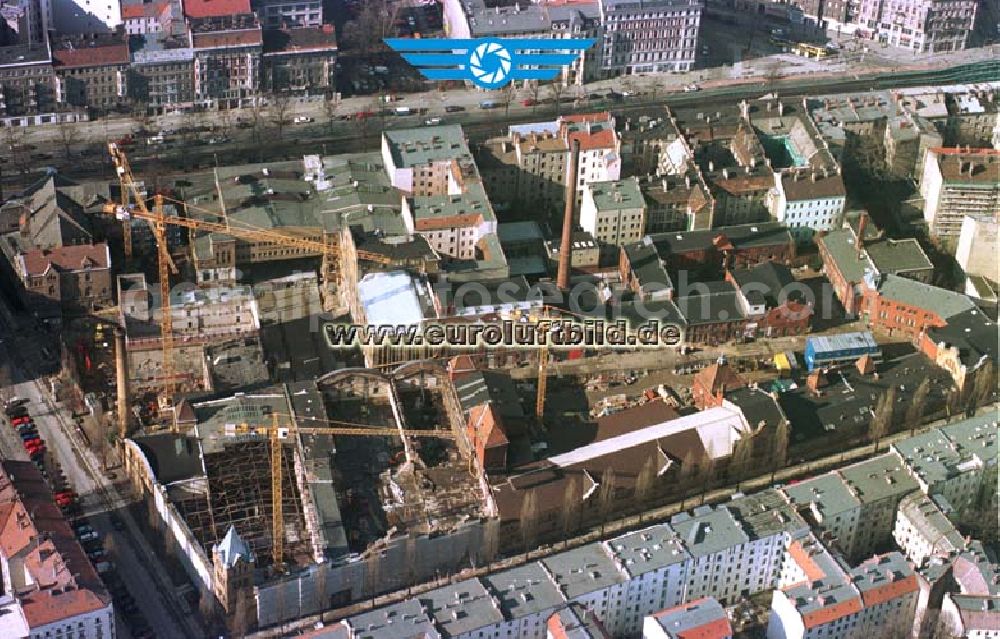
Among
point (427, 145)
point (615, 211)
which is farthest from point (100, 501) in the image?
point (615, 211)

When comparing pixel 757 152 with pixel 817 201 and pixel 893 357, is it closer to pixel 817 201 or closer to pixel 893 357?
pixel 817 201

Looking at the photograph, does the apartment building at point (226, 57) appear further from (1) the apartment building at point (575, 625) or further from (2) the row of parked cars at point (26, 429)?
(1) the apartment building at point (575, 625)

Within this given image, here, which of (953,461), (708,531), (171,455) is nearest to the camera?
(708,531)

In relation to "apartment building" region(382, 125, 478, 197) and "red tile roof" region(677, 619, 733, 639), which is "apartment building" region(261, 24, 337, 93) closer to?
"apartment building" region(382, 125, 478, 197)

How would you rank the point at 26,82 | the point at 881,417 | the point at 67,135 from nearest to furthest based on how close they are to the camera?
the point at 881,417
the point at 67,135
the point at 26,82

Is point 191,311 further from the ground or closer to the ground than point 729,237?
closer to the ground

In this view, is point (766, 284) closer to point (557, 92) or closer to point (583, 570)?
point (583, 570)

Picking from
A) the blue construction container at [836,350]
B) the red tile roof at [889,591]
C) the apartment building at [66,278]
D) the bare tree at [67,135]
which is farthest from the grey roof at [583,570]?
the bare tree at [67,135]
